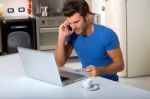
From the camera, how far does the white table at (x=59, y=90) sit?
186 cm

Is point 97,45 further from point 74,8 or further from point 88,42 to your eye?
point 74,8

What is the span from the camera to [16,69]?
256 centimetres

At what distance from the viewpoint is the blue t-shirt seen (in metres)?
2.37

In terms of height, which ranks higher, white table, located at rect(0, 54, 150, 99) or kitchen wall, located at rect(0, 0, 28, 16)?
kitchen wall, located at rect(0, 0, 28, 16)

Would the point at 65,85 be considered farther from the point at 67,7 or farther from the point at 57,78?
the point at 67,7

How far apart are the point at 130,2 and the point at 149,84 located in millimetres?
1194

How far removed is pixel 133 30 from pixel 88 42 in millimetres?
2167

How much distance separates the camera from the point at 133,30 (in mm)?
4492

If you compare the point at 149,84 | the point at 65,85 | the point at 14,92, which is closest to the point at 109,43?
the point at 65,85

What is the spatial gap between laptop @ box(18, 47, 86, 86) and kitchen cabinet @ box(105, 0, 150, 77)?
7.64 ft

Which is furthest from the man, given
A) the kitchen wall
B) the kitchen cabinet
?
the kitchen wall

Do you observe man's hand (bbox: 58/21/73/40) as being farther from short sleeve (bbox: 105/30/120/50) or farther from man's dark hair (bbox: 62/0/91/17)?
short sleeve (bbox: 105/30/120/50)

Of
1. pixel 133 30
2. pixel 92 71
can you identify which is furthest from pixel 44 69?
pixel 133 30

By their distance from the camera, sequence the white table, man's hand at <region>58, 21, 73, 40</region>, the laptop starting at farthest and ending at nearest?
man's hand at <region>58, 21, 73, 40</region> → the laptop → the white table
